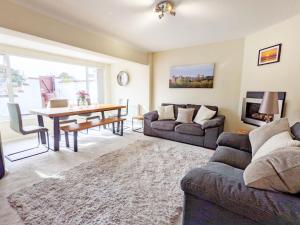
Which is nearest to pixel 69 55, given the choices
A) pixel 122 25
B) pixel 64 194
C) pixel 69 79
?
pixel 69 79

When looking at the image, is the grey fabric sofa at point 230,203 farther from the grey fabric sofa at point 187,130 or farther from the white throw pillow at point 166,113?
the white throw pillow at point 166,113

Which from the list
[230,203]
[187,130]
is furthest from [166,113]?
[230,203]

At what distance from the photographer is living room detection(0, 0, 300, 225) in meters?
1.16

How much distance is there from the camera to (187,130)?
3430 millimetres

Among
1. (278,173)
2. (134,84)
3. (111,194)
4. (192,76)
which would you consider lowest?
(111,194)

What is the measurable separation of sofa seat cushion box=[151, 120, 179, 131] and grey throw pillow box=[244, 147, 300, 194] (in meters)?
2.61

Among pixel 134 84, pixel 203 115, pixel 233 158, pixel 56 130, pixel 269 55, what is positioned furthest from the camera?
pixel 134 84

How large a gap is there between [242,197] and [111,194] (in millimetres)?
1358

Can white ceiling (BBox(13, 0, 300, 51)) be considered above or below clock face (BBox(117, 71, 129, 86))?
above

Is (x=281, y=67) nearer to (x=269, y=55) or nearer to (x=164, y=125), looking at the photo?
(x=269, y=55)

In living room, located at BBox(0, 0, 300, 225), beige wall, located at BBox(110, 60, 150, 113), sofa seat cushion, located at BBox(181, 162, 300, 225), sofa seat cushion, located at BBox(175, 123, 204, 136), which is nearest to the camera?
sofa seat cushion, located at BBox(181, 162, 300, 225)

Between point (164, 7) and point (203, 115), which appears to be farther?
point (203, 115)

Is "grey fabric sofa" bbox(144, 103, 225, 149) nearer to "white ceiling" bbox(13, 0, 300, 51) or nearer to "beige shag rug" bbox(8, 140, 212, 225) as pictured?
"beige shag rug" bbox(8, 140, 212, 225)

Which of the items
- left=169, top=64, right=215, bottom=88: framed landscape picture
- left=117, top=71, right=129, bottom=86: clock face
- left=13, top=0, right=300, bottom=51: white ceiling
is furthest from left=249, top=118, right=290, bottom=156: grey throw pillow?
left=117, top=71, right=129, bottom=86: clock face
